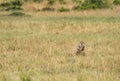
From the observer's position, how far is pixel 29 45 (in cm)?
1666

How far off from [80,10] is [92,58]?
50.9ft

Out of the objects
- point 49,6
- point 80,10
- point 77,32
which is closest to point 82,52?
point 77,32

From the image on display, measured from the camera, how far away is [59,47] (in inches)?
638

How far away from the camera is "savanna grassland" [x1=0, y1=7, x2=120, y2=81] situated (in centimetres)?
1186

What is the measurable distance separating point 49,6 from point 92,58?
18.7 metres

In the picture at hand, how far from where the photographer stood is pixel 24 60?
45.3ft

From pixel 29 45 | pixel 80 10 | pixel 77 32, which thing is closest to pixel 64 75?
pixel 29 45

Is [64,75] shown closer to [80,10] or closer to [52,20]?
[52,20]

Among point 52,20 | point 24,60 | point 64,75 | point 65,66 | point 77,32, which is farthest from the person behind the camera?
point 52,20

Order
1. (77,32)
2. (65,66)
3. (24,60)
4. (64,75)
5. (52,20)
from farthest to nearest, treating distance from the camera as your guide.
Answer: (52,20), (77,32), (24,60), (65,66), (64,75)

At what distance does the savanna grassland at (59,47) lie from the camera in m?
11.9

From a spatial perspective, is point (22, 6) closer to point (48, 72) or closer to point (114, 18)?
point (114, 18)

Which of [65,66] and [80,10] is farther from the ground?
[65,66]

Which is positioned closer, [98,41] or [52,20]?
[98,41]
